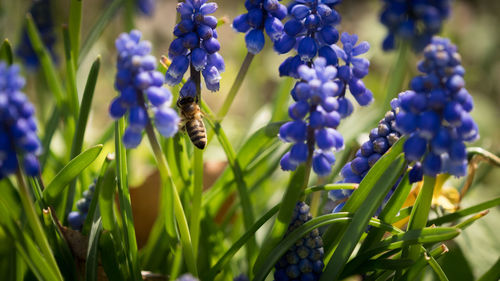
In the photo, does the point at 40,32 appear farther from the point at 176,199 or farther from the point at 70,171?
the point at 176,199

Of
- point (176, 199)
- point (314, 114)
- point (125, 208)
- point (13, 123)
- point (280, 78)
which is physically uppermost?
point (280, 78)

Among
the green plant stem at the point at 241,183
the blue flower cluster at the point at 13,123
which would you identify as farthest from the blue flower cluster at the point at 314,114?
the blue flower cluster at the point at 13,123

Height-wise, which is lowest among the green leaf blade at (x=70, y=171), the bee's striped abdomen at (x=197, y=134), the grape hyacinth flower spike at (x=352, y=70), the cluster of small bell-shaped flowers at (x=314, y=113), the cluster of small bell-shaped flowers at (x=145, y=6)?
the green leaf blade at (x=70, y=171)

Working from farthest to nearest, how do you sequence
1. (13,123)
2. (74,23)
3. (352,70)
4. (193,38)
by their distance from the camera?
(74,23)
(352,70)
(193,38)
(13,123)

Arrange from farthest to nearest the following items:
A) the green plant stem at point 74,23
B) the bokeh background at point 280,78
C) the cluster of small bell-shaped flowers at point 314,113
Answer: the bokeh background at point 280,78
the green plant stem at point 74,23
the cluster of small bell-shaped flowers at point 314,113

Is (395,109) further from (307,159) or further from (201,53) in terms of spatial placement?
(201,53)

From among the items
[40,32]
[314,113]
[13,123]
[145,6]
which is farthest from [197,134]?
[145,6]

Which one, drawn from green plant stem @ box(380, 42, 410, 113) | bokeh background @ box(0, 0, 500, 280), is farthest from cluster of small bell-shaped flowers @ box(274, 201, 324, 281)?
green plant stem @ box(380, 42, 410, 113)

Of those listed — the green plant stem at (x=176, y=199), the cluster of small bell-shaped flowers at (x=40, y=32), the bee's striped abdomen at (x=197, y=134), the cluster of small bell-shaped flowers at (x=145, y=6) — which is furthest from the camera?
the cluster of small bell-shaped flowers at (x=145, y=6)

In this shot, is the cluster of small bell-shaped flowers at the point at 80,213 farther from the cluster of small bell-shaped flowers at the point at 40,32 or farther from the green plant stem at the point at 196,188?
the cluster of small bell-shaped flowers at the point at 40,32
